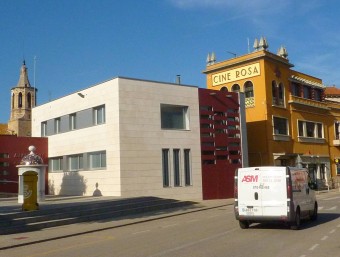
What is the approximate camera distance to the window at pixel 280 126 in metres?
41.3

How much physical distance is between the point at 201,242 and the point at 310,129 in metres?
37.3

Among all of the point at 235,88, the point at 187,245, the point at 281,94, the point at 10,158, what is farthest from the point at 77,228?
the point at 281,94

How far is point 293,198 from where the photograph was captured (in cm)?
1488

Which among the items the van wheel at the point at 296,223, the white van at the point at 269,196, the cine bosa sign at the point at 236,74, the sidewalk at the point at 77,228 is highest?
the cine bosa sign at the point at 236,74

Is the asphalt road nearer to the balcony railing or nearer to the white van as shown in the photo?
the white van

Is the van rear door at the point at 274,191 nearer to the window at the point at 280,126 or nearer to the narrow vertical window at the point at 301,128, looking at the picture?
the window at the point at 280,126

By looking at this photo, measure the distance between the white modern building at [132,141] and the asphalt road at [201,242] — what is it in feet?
39.2

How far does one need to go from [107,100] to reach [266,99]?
53.3 ft

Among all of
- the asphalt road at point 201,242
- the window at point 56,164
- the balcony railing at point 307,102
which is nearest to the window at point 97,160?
the window at point 56,164

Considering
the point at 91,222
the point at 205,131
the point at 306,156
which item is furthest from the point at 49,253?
the point at 306,156

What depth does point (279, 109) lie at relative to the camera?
41812 mm

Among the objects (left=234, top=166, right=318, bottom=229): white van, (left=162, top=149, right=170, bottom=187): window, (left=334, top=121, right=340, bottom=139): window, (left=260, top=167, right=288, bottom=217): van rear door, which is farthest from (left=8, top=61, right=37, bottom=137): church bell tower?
(left=260, top=167, right=288, bottom=217): van rear door

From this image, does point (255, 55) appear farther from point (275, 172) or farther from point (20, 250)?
point (20, 250)

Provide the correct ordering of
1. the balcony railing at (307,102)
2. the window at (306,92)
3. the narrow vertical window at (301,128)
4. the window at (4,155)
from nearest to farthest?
the window at (4,155)
the balcony railing at (307,102)
the narrow vertical window at (301,128)
the window at (306,92)
